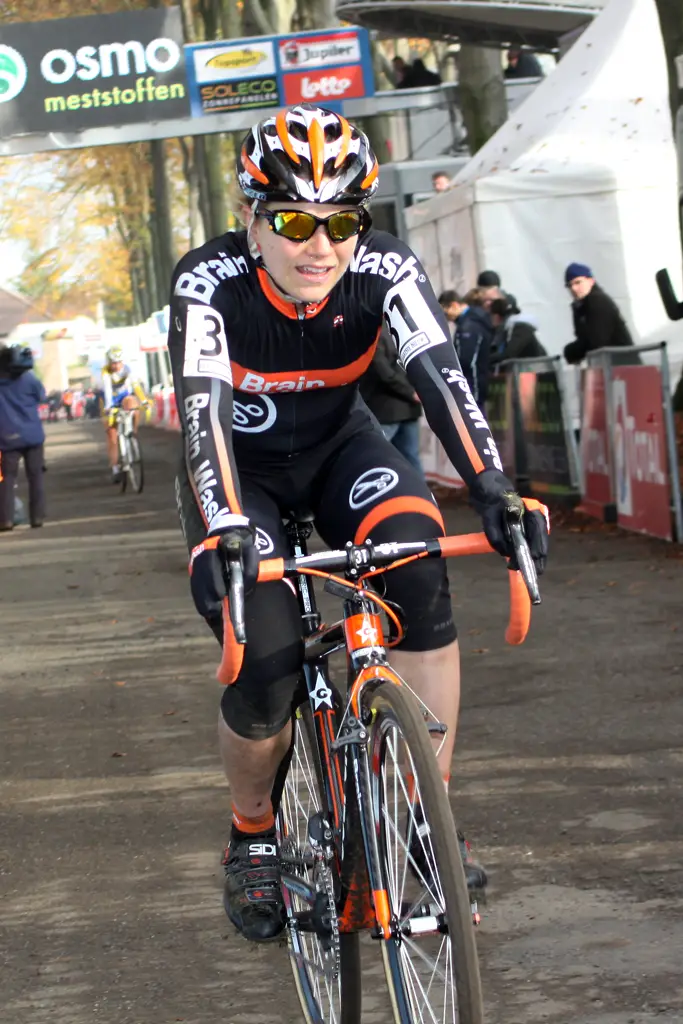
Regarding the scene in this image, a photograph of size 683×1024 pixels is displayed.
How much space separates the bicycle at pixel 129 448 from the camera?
79.4ft

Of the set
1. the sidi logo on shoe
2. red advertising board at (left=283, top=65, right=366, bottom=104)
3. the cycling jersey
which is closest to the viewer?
the sidi logo on shoe

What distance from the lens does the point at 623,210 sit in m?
19.7

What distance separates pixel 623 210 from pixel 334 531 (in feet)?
52.4

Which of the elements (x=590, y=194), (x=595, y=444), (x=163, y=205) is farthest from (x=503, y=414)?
(x=163, y=205)

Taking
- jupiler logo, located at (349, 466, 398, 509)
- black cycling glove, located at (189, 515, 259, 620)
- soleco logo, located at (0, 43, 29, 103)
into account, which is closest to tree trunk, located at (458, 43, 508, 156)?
soleco logo, located at (0, 43, 29, 103)

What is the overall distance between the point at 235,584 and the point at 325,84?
105 ft

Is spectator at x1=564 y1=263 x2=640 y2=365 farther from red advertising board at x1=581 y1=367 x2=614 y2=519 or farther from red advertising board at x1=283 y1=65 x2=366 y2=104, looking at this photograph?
red advertising board at x1=283 y1=65 x2=366 y2=104

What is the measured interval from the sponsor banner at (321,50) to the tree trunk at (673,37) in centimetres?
1753

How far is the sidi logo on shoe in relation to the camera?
4.44m

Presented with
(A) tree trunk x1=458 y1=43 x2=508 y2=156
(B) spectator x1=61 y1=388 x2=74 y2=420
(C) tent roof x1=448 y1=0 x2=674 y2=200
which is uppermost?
(A) tree trunk x1=458 y1=43 x2=508 y2=156

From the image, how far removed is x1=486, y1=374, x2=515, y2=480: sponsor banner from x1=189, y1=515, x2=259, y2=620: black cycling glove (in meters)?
12.9

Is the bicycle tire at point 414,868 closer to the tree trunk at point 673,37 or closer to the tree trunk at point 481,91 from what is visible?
the tree trunk at point 673,37

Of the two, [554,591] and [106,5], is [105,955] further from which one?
[106,5]

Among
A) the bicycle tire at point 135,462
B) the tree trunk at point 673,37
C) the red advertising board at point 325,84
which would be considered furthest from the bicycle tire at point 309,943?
the red advertising board at point 325,84
